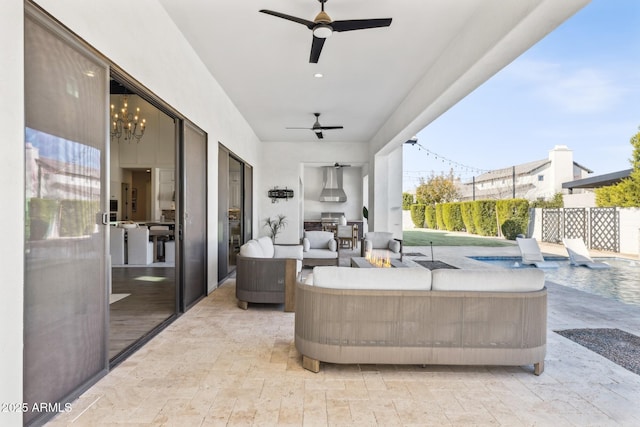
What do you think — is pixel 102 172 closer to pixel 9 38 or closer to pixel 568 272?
pixel 9 38

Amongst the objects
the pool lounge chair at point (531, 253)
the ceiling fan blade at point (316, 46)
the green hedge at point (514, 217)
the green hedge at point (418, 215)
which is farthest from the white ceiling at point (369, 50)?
the green hedge at point (418, 215)

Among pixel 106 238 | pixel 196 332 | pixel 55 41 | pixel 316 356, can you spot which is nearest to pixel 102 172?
pixel 106 238

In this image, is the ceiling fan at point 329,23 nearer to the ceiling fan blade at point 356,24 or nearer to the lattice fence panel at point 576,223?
the ceiling fan blade at point 356,24

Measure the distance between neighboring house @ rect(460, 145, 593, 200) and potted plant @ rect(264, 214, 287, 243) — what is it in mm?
11765

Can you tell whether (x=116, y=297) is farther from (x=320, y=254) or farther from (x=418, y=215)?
(x=418, y=215)

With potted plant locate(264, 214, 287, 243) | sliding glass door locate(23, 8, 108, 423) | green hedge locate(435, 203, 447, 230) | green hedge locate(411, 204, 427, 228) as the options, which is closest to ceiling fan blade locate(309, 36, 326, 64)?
sliding glass door locate(23, 8, 108, 423)

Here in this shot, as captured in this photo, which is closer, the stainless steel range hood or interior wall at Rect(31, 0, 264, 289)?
interior wall at Rect(31, 0, 264, 289)

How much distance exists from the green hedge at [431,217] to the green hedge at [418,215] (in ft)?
1.44

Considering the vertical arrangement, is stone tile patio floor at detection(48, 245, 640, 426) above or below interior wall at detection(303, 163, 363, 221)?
below

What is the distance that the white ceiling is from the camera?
3.21 meters

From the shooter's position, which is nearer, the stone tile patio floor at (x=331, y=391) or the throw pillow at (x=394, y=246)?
the stone tile patio floor at (x=331, y=391)

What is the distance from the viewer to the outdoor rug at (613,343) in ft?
9.11

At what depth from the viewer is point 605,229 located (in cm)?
1023

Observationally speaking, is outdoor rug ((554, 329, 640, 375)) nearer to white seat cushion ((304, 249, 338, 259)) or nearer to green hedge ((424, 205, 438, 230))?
white seat cushion ((304, 249, 338, 259))
